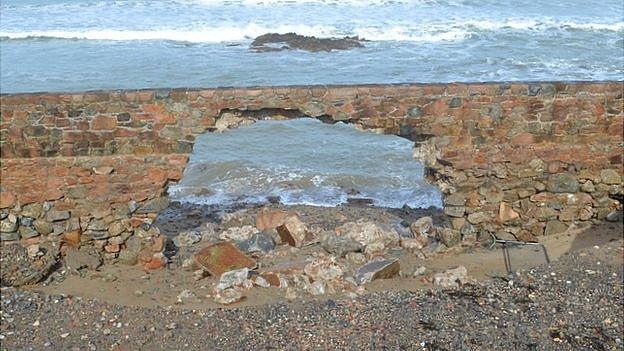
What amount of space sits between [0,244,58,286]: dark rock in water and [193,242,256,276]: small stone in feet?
5.72

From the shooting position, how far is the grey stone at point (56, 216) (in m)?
8.98

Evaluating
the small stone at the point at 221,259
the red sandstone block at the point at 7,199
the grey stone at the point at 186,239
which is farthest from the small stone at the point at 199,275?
the red sandstone block at the point at 7,199

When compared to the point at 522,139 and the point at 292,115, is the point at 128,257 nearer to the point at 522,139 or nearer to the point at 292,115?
the point at 292,115

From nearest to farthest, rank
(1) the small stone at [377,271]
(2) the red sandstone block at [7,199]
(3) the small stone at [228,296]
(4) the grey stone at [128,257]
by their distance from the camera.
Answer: (3) the small stone at [228,296], (1) the small stone at [377,271], (2) the red sandstone block at [7,199], (4) the grey stone at [128,257]

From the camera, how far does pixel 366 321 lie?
7504mm

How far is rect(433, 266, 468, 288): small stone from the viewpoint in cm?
849

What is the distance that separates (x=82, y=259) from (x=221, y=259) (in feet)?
5.57

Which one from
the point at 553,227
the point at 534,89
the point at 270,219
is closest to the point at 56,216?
the point at 270,219

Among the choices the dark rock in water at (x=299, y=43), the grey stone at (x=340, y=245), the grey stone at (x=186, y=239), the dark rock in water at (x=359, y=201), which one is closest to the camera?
the grey stone at (x=340, y=245)

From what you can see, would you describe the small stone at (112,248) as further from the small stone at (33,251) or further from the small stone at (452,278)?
the small stone at (452,278)

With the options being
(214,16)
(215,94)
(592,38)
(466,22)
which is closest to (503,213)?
(215,94)

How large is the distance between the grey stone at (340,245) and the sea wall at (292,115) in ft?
4.20

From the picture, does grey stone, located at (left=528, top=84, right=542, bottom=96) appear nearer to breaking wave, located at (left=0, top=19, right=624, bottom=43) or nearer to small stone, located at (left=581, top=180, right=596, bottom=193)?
small stone, located at (left=581, top=180, right=596, bottom=193)

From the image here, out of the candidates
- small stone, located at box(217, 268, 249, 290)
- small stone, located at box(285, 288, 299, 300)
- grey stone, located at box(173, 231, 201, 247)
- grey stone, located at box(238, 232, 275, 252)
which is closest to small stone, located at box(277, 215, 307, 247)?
grey stone, located at box(238, 232, 275, 252)
